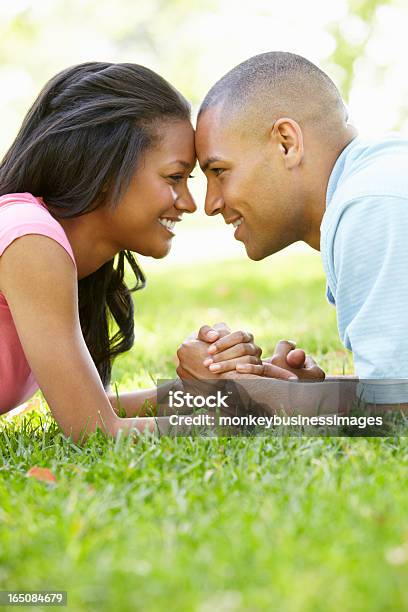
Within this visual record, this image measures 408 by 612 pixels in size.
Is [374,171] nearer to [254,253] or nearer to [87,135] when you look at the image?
[254,253]

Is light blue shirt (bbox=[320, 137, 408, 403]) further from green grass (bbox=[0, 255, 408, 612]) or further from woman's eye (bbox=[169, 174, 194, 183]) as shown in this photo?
woman's eye (bbox=[169, 174, 194, 183])

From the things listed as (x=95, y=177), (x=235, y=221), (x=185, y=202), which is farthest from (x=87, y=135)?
(x=235, y=221)

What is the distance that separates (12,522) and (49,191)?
164cm

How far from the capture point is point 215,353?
10.7 feet

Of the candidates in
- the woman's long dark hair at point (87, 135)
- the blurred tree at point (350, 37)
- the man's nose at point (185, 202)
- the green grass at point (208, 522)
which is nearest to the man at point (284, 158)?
the man's nose at point (185, 202)

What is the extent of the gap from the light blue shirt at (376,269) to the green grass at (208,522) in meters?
0.27

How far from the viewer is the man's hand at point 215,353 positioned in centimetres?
322

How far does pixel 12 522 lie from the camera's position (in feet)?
6.76

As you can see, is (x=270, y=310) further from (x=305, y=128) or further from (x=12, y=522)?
(x=12, y=522)

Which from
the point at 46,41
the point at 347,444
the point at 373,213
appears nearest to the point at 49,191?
the point at 373,213

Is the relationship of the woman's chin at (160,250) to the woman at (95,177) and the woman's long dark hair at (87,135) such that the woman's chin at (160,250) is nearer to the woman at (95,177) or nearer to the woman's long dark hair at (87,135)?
the woman at (95,177)

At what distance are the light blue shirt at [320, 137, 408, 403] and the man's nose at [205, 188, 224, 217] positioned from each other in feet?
2.11

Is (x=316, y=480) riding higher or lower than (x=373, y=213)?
lower

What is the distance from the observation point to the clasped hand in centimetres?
321
